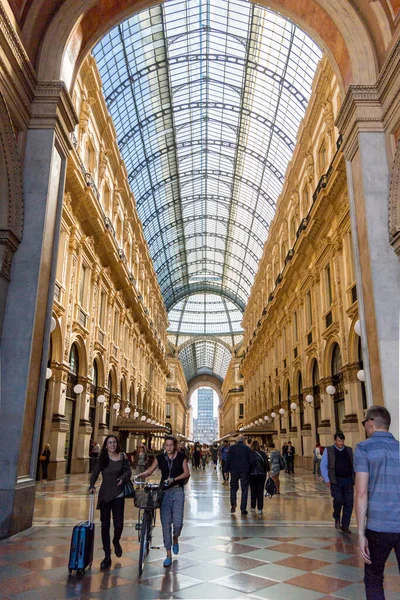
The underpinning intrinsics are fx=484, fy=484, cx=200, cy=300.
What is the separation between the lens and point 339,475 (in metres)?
8.27

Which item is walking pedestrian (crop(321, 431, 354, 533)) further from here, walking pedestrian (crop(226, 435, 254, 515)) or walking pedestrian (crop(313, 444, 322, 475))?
walking pedestrian (crop(313, 444, 322, 475))

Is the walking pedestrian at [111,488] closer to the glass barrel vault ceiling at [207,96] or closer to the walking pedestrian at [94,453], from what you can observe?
the walking pedestrian at [94,453]

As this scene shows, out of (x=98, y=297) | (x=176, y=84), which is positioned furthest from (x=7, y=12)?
(x=176, y=84)

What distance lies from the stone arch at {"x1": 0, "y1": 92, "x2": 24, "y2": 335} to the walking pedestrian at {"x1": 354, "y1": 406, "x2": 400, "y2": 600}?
20.5 feet

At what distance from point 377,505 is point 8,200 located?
7.23 m

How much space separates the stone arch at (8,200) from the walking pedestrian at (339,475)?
19.6 feet

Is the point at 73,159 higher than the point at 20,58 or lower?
higher

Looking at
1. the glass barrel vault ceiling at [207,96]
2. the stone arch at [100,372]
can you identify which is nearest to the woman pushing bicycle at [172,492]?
the stone arch at [100,372]

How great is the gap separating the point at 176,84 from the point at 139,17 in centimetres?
644

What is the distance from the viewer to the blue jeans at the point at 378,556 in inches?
130

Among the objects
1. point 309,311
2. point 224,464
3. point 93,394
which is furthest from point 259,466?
point 309,311

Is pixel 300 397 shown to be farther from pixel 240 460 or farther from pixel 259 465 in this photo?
pixel 240 460

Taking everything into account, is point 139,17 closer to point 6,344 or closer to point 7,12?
point 7,12

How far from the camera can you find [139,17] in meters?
23.8
